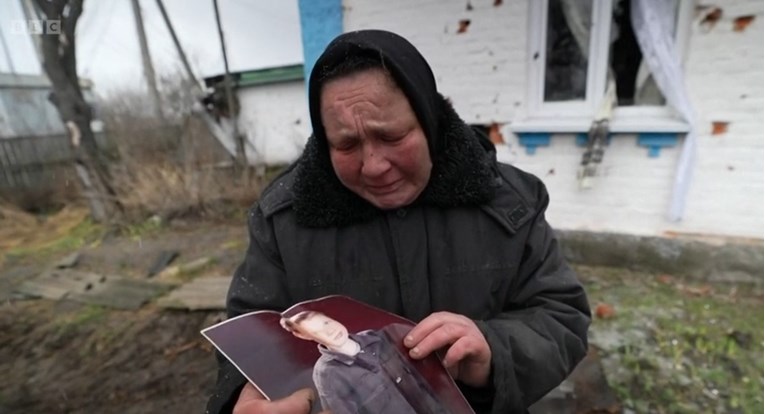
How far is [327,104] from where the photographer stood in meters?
1.04

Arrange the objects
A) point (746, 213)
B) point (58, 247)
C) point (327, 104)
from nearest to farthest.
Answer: point (327, 104) < point (746, 213) < point (58, 247)

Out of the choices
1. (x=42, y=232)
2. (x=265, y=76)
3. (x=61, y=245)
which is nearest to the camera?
(x=61, y=245)

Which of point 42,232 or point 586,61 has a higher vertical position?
point 586,61

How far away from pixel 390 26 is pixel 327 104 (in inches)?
120

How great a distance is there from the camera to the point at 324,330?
0.85m

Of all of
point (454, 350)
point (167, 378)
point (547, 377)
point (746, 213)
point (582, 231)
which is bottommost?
point (167, 378)

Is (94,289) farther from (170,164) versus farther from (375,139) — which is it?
(375,139)

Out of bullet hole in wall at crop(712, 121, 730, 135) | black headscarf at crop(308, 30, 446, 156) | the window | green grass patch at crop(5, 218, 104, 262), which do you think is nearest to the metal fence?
green grass patch at crop(5, 218, 104, 262)

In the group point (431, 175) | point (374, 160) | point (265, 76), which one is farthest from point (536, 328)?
point (265, 76)

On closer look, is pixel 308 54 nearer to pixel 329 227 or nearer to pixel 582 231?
pixel 582 231

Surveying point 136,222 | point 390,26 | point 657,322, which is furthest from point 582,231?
point 136,222

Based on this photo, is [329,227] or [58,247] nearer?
[329,227]

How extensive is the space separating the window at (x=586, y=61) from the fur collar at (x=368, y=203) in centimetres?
270

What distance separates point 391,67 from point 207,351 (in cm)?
292
